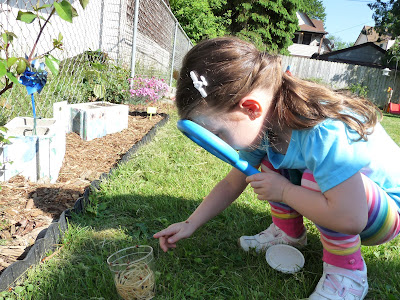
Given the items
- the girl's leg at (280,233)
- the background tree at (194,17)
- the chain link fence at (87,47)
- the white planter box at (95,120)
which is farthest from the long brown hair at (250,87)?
the background tree at (194,17)

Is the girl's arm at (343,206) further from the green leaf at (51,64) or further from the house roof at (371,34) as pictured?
the house roof at (371,34)

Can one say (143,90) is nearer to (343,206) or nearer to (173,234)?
(173,234)

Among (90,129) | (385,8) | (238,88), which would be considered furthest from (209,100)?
(385,8)

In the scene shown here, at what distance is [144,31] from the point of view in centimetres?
598

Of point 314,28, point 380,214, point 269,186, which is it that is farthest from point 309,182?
point 314,28

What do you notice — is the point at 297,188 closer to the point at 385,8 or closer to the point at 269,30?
the point at 269,30

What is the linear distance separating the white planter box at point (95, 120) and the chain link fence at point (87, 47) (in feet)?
0.80

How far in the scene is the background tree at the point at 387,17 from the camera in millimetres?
18503

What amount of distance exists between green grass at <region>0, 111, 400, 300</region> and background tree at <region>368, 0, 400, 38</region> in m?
20.3

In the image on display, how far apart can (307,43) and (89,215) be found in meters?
37.5

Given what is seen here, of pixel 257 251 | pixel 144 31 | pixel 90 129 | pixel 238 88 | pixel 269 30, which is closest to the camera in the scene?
pixel 238 88

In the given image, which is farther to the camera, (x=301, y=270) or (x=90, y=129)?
(x=90, y=129)

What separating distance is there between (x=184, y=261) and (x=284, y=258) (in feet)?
1.29

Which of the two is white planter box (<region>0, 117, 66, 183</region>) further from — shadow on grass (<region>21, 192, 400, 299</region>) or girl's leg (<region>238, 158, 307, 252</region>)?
girl's leg (<region>238, 158, 307, 252</region>)
